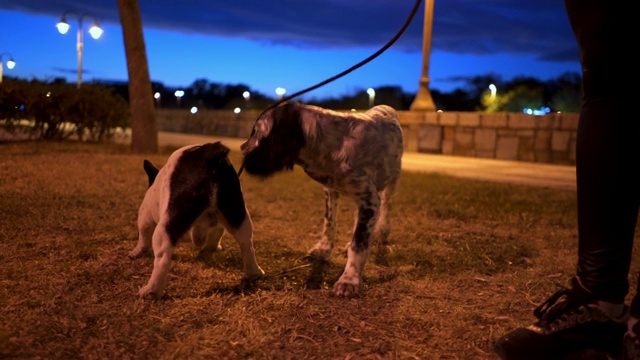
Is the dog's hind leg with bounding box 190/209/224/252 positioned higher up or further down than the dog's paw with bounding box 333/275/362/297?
higher up

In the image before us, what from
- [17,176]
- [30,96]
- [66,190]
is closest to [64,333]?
[66,190]

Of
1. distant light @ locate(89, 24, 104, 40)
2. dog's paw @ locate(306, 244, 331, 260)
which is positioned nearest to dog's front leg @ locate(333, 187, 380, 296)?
dog's paw @ locate(306, 244, 331, 260)

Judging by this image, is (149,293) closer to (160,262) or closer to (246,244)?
(160,262)

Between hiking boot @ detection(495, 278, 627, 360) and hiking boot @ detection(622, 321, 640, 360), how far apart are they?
0.32ft

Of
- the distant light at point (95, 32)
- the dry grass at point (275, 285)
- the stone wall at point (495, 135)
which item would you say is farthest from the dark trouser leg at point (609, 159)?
the distant light at point (95, 32)

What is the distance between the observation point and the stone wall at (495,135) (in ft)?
41.3

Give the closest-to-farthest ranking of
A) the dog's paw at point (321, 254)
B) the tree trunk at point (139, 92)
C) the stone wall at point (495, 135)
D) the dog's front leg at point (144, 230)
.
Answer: the dog's front leg at point (144, 230) < the dog's paw at point (321, 254) < the tree trunk at point (139, 92) < the stone wall at point (495, 135)

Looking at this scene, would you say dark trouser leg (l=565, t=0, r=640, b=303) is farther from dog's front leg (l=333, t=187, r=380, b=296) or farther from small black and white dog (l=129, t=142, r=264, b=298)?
small black and white dog (l=129, t=142, r=264, b=298)

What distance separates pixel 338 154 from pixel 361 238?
0.51m

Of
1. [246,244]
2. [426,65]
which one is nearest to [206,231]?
[246,244]

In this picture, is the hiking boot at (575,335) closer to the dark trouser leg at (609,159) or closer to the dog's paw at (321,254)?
the dark trouser leg at (609,159)

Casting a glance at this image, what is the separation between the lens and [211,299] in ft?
10.3

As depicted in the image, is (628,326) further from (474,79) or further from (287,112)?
(474,79)

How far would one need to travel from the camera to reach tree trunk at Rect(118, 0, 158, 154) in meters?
11.0
